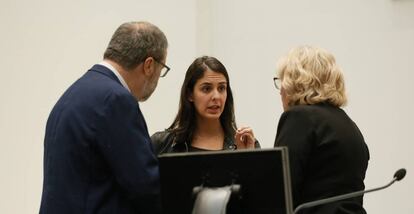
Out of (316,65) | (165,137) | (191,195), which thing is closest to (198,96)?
(165,137)

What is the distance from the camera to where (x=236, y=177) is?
1.82 metres

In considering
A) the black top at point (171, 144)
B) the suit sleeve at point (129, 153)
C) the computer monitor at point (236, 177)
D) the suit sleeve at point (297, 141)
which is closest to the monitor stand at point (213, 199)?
the computer monitor at point (236, 177)

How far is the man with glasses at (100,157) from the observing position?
2094mm

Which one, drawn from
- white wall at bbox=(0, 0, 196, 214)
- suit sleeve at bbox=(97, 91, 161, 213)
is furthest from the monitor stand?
white wall at bbox=(0, 0, 196, 214)

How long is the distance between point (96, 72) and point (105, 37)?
6.50 feet

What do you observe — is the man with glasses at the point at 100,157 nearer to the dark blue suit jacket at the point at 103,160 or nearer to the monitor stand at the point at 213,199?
the dark blue suit jacket at the point at 103,160

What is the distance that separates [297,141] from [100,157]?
0.65 m

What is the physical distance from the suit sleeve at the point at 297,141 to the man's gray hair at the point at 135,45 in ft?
1.68

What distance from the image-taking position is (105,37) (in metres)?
4.23

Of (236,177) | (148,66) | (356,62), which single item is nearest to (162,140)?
(148,66)

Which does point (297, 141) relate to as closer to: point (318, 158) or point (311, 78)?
point (318, 158)

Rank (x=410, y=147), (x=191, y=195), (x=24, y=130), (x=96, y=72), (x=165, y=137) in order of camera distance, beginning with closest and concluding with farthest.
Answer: (x=191, y=195) < (x=96, y=72) < (x=165, y=137) < (x=410, y=147) < (x=24, y=130)

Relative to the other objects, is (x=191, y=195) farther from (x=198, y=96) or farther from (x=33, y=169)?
(x=33, y=169)

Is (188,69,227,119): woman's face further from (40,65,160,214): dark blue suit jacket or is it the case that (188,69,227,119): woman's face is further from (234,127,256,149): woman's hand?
(40,65,160,214): dark blue suit jacket
